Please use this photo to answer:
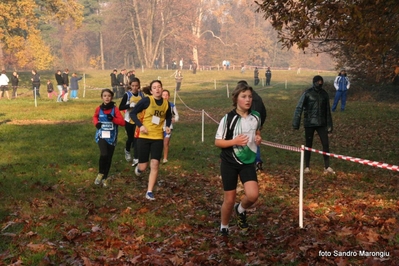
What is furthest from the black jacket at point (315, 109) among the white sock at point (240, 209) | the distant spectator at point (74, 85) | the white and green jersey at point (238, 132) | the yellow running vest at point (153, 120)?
the distant spectator at point (74, 85)

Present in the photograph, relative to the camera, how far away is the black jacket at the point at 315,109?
10.9 metres

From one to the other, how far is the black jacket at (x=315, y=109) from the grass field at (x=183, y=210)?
1196mm

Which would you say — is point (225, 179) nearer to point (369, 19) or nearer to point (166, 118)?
point (166, 118)

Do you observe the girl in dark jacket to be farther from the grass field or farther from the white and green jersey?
the white and green jersey

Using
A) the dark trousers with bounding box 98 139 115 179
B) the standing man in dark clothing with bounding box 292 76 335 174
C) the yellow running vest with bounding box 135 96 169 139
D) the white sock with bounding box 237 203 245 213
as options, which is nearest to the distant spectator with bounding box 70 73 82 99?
the dark trousers with bounding box 98 139 115 179

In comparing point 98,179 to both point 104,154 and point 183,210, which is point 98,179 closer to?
point 104,154

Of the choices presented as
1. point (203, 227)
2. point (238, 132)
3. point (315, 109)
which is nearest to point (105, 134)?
point (203, 227)

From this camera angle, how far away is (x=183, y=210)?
27.9 feet

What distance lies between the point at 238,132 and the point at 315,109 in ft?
16.6

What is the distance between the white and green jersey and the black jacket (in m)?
4.64

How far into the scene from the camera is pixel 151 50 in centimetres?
8188

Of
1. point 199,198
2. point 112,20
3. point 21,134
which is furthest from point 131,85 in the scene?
point 112,20

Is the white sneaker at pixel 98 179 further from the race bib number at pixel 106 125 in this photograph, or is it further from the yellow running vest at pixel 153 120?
the yellow running vest at pixel 153 120

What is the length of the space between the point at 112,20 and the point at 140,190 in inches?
3369
